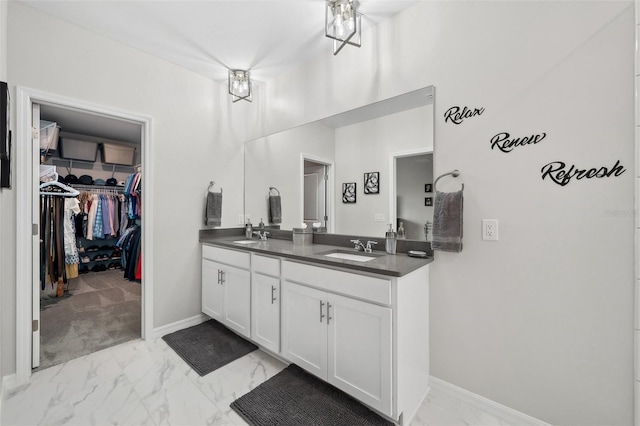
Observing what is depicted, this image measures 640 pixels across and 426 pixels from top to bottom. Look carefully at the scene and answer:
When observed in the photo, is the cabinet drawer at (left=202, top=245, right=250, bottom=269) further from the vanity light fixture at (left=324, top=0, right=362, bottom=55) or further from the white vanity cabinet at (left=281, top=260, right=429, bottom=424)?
the vanity light fixture at (left=324, top=0, right=362, bottom=55)

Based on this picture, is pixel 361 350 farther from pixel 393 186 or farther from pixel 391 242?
pixel 393 186

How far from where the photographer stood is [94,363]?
6.88ft

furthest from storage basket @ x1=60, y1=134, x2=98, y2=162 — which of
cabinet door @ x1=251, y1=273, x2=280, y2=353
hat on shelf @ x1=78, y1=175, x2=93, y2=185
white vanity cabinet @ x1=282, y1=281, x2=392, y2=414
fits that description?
white vanity cabinet @ x1=282, y1=281, x2=392, y2=414

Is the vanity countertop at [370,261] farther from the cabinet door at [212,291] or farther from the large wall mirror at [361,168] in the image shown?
the cabinet door at [212,291]

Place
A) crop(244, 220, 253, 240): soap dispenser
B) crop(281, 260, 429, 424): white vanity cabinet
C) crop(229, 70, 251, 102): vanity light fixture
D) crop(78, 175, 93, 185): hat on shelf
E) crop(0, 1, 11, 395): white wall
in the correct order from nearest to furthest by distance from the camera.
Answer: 1. crop(281, 260, 429, 424): white vanity cabinet
2. crop(0, 1, 11, 395): white wall
3. crop(229, 70, 251, 102): vanity light fixture
4. crop(244, 220, 253, 240): soap dispenser
5. crop(78, 175, 93, 185): hat on shelf

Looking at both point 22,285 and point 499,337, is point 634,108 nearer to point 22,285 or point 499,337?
point 499,337

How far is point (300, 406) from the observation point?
5.37 ft

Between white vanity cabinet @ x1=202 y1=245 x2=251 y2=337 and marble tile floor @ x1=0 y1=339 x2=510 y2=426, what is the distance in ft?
1.16

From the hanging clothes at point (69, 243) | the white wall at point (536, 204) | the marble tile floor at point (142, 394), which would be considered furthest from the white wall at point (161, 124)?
the hanging clothes at point (69, 243)

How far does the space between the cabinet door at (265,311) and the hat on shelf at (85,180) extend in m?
4.30

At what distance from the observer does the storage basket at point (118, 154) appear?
4.77 metres

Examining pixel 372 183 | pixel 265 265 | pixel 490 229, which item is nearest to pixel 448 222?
pixel 490 229

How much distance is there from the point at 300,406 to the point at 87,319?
269 centimetres

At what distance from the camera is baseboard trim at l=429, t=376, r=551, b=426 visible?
1.49 m
